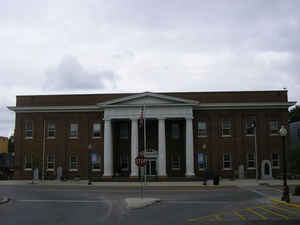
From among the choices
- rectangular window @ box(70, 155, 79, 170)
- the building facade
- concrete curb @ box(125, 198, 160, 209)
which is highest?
the building facade

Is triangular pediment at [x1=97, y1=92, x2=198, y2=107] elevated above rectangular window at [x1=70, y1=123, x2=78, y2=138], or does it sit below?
above

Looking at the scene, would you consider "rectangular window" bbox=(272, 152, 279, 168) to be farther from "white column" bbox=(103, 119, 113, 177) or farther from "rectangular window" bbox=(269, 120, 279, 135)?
A: "white column" bbox=(103, 119, 113, 177)

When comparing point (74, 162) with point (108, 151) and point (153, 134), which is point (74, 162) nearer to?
point (108, 151)

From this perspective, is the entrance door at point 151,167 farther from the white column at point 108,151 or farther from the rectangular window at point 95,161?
the rectangular window at point 95,161

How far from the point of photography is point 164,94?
4834 cm

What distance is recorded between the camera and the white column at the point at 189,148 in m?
43.8

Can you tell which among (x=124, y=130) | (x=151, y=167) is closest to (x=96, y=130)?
(x=124, y=130)

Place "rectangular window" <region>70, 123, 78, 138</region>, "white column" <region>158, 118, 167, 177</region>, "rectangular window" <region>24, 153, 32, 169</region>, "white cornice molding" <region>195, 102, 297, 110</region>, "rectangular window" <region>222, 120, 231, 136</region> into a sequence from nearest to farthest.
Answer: "white column" <region>158, 118, 167, 177</region>
"white cornice molding" <region>195, 102, 297, 110</region>
"rectangular window" <region>222, 120, 231, 136</region>
"rectangular window" <region>70, 123, 78, 138</region>
"rectangular window" <region>24, 153, 32, 169</region>

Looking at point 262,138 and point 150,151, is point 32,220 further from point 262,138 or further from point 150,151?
point 262,138

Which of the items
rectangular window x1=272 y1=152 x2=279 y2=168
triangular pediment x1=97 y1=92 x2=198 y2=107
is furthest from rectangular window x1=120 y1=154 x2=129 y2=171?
rectangular window x1=272 y1=152 x2=279 y2=168

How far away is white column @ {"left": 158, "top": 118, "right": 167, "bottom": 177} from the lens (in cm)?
4394

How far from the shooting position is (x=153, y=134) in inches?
1897

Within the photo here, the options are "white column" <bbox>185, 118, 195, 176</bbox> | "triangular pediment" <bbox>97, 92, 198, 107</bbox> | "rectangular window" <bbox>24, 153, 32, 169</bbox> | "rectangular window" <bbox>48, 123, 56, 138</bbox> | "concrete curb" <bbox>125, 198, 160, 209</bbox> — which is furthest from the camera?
"rectangular window" <bbox>48, 123, 56, 138</bbox>

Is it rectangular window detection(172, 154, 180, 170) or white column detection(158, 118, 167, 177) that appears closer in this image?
white column detection(158, 118, 167, 177)
